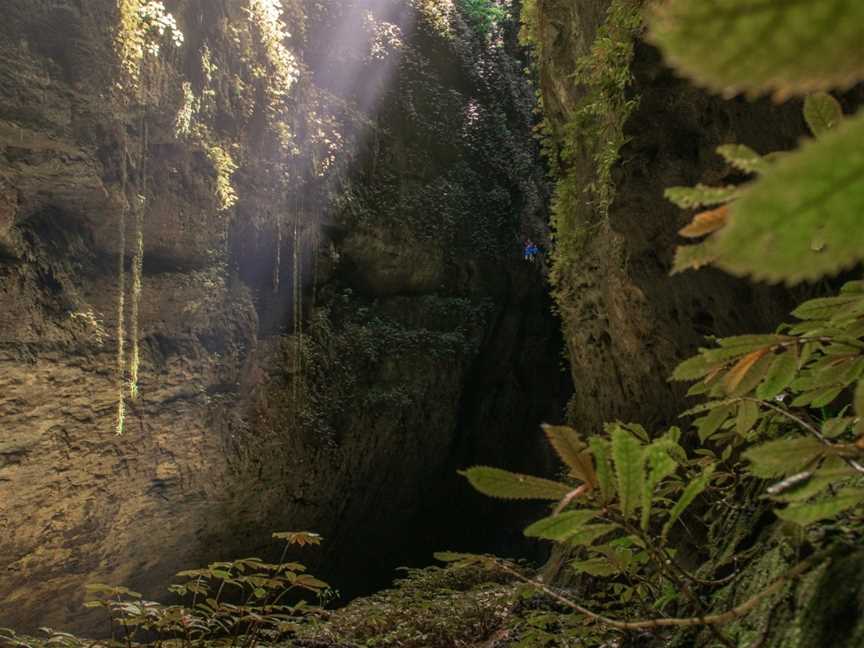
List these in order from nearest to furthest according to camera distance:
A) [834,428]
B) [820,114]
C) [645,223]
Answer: [820,114] < [834,428] < [645,223]

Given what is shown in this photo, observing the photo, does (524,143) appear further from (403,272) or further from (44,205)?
(44,205)

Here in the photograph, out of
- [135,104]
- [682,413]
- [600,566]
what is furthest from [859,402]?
[135,104]

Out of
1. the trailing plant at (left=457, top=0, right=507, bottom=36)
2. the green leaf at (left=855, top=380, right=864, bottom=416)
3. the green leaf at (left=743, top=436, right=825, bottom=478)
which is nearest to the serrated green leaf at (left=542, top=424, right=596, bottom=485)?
the green leaf at (left=743, top=436, right=825, bottom=478)

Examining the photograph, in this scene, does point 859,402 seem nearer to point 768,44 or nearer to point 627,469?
point 627,469

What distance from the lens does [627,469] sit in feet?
2.15

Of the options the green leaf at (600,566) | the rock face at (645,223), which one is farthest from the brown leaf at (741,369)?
the rock face at (645,223)

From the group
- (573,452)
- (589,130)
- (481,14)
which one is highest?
(481,14)

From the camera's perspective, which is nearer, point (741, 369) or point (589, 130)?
point (741, 369)

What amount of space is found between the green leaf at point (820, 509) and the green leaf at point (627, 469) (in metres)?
0.15

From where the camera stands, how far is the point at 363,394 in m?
7.75

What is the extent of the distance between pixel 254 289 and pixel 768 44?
6.87 m

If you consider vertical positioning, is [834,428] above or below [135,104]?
below

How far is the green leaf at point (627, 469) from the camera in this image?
655mm

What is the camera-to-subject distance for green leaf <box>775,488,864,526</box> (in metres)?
0.60
